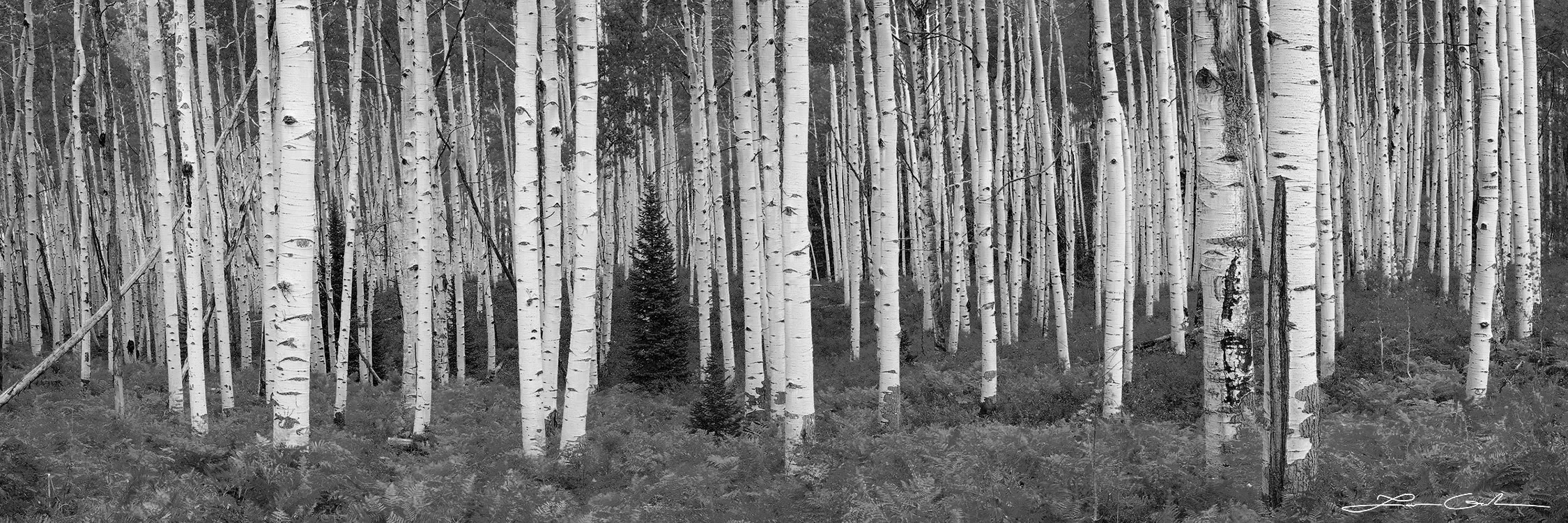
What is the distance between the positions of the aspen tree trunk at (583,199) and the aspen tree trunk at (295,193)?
2.01 m

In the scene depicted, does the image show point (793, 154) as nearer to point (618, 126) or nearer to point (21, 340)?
point (618, 126)

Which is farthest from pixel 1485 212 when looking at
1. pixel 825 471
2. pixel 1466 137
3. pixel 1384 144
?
pixel 1384 144

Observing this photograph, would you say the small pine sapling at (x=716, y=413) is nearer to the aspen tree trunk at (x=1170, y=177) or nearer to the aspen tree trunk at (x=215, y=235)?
the aspen tree trunk at (x=215, y=235)

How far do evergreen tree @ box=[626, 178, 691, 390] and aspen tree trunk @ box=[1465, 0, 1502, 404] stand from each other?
10.8 m

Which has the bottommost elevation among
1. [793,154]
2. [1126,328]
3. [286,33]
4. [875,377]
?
[875,377]

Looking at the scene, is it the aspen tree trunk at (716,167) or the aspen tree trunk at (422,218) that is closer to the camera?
the aspen tree trunk at (422,218)

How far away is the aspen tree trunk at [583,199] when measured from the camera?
22.0 ft

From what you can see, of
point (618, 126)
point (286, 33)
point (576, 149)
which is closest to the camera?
point (286, 33)

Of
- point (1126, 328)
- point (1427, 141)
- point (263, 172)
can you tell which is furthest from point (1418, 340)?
point (1427, 141)

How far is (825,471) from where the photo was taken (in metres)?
5.76

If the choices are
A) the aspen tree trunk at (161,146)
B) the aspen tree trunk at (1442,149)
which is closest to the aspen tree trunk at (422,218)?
the aspen tree trunk at (161,146)

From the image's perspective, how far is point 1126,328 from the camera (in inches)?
379

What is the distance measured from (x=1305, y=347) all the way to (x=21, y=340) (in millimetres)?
24677
